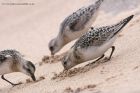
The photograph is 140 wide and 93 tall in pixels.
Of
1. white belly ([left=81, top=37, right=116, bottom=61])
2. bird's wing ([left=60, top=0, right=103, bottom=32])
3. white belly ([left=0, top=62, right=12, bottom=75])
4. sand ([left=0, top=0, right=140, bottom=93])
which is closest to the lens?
sand ([left=0, top=0, right=140, bottom=93])

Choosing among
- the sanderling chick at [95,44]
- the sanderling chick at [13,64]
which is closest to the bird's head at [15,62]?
the sanderling chick at [13,64]

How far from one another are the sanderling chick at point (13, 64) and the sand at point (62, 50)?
270 millimetres

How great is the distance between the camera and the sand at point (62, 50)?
923 cm

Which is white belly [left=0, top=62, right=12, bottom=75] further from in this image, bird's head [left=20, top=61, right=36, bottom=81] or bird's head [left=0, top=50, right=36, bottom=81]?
bird's head [left=20, top=61, right=36, bottom=81]

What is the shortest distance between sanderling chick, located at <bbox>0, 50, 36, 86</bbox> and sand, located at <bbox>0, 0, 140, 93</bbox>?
270 mm

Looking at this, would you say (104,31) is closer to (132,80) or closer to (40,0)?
(132,80)

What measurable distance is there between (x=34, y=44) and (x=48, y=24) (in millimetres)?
1457

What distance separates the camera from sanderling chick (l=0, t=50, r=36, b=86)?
1197cm

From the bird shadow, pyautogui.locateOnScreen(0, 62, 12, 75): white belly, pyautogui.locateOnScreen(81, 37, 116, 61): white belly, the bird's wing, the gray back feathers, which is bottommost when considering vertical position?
the bird shadow

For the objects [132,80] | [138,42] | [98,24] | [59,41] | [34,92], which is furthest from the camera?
[98,24]

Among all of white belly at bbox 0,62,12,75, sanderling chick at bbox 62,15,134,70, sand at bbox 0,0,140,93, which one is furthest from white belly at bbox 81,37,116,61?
white belly at bbox 0,62,12,75

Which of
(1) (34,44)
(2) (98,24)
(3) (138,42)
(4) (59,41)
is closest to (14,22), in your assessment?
(1) (34,44)

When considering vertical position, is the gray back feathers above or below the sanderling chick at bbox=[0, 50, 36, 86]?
above

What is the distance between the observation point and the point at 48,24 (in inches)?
762
